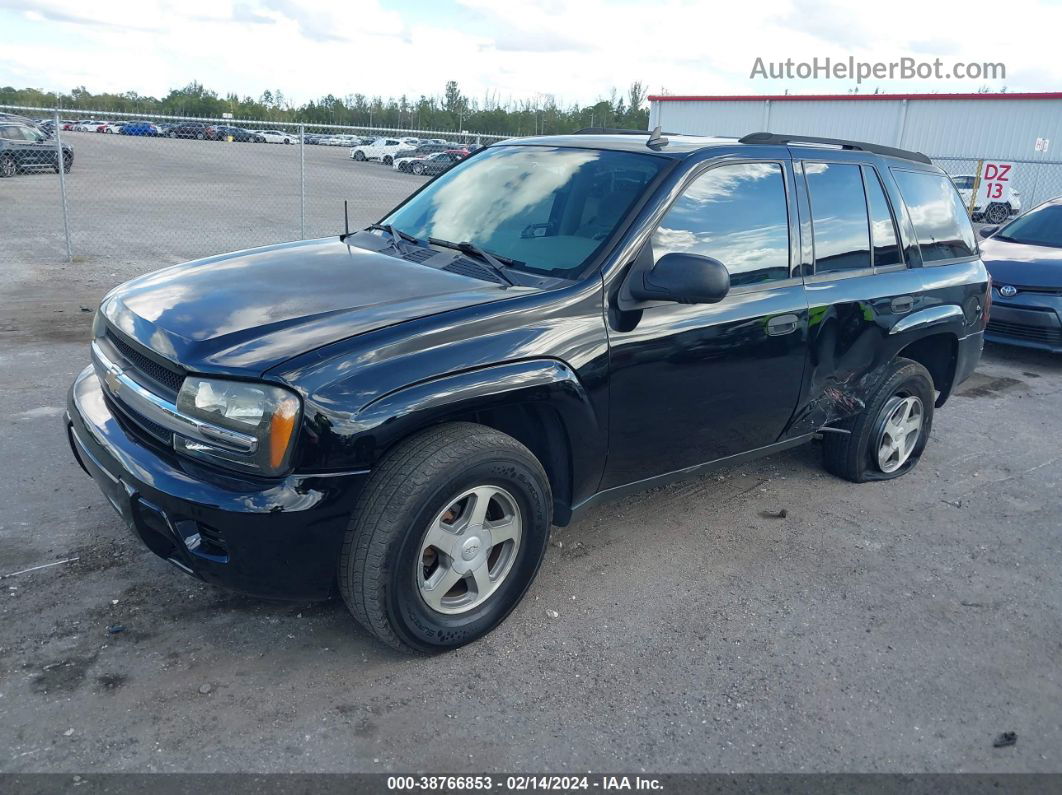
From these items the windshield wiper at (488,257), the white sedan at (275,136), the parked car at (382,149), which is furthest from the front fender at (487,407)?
the white sedan at (275,136)

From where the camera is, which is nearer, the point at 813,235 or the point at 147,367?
the point at 147,367

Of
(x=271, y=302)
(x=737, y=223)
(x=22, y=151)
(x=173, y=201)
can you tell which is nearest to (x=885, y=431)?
(x=737, y=223)

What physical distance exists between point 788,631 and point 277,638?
2.02 m

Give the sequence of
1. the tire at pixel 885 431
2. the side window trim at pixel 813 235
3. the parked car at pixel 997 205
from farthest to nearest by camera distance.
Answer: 1. the parked car at pixel 997 205
2. the tire at pixel 885 431
3. the side window trim at pixel 813 235

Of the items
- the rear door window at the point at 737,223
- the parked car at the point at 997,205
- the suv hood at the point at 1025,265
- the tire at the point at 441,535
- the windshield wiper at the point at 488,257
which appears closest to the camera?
the tire at the point at 441,535

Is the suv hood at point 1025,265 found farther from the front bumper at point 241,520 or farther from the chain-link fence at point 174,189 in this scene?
the front bumper at point 241,520

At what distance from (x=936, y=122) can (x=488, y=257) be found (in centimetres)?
3475

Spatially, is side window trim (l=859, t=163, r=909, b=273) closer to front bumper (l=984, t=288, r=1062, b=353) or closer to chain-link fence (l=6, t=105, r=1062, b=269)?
front bumper (l=984, t=288, r=1062, b=353)

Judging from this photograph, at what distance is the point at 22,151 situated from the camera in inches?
811

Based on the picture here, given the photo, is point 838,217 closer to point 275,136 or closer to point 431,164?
point 431,164

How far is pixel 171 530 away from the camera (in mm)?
2803

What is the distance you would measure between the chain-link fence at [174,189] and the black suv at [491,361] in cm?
664

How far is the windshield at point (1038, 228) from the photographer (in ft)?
29.9

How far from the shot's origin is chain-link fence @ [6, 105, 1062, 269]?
39.5 ft
